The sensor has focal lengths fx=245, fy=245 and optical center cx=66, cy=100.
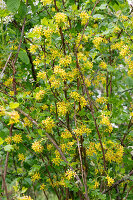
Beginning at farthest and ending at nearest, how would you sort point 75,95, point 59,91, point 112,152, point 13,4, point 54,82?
point 112,152 → point 59,91 → point 75,95 → point 54,82 → point 13,4

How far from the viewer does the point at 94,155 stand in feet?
7.06

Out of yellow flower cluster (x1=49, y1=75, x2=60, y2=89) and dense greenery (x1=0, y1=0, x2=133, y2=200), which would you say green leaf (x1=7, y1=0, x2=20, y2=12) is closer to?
dense greenery (x1=0, y1=0, x2=133, y2=200)

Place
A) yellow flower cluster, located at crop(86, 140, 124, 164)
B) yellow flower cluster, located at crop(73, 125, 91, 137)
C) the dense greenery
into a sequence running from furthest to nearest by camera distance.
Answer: yellow flower cluster, located at crop(86, 140, 124, 164)
yellow flower cluster, located at crop(73, 125, 91, 137)
the dense greenery

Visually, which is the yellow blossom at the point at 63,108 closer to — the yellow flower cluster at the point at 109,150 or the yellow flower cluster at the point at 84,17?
the yellow flower cluster at the point at 109,150

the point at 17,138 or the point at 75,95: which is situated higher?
the point at 75,95

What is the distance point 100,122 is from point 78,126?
20cm

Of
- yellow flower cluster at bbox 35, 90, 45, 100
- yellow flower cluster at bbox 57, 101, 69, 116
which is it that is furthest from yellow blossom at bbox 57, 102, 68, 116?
yellow flower cluster at bbox 35, 90, 45, 100

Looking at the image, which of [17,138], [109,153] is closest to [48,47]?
[17,138]

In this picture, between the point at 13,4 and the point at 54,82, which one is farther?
the point at 54,82

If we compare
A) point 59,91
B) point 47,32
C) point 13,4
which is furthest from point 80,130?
point 13,4

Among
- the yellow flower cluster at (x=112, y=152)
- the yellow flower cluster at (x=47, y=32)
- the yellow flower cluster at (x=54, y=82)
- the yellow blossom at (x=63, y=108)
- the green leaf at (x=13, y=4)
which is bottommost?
the yellow flower cluster at (x=112, y=152)

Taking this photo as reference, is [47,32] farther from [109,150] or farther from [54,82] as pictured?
[109,150]

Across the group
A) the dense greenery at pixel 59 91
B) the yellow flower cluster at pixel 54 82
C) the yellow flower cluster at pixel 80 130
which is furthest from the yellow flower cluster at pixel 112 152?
the yellow flower cluster at pixel 54 82

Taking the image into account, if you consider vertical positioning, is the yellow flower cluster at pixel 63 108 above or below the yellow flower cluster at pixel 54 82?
below
